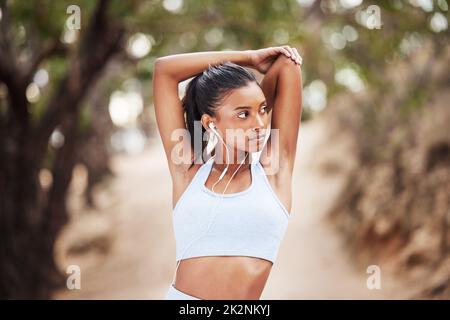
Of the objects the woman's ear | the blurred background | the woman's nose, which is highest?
the blurred background

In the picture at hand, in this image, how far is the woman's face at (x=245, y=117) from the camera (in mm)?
1968

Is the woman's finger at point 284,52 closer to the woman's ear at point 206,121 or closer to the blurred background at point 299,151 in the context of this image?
the woman's ear at point 206,121

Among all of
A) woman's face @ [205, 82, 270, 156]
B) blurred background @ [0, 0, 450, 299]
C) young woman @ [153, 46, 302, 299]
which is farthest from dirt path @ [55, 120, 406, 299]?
woman's face @ [205, 82, 270, 156]

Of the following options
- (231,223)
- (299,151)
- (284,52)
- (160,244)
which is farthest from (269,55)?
(299,151)

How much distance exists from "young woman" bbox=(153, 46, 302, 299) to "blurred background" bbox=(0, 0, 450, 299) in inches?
131

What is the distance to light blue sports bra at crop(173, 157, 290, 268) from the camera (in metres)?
1.92

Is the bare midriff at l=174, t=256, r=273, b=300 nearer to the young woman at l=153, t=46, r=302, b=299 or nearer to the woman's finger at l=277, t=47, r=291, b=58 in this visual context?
the young woman at l=153, t=46, r=302, b=299

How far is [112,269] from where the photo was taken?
12.3 m

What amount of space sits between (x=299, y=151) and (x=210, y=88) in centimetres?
1386

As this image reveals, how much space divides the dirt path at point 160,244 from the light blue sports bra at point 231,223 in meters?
6.76

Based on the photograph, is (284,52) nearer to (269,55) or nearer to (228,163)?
(269,55)

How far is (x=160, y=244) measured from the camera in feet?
42.5
